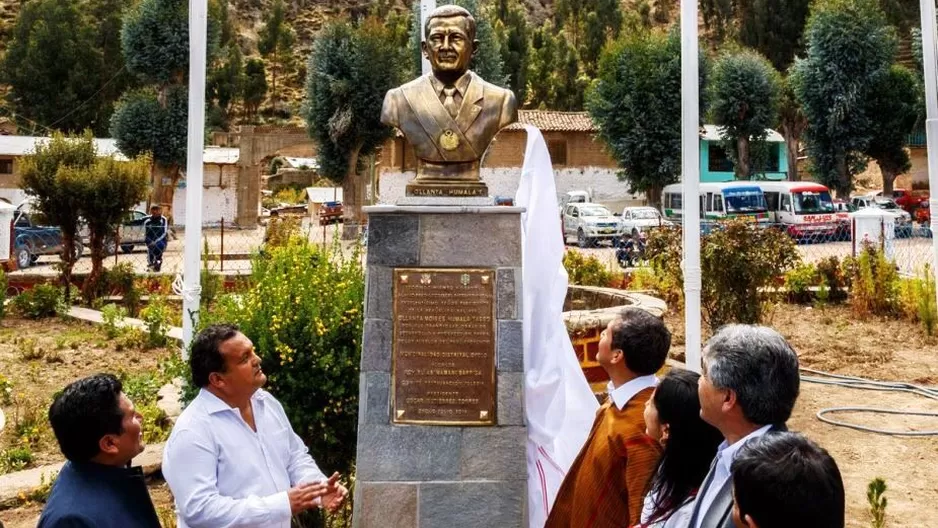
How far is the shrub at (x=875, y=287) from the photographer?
11.4m

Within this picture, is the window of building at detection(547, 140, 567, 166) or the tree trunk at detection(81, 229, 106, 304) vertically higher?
the window of building at detection(547, 140, 567, 166)

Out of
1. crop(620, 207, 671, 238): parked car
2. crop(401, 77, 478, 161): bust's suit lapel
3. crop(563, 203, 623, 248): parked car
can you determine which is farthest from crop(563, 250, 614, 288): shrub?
crop(620, 207, 671, 238): parked car

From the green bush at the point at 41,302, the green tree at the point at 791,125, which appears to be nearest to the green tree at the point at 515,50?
the green tree at the point at 791,125

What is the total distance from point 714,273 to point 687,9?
13.8ft

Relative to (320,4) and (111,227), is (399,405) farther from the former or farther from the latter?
(320,4)

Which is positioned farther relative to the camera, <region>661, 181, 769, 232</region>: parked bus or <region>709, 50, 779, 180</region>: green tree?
<region>709, 50, 779, 180</region>: green tree

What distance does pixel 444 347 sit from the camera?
388cm

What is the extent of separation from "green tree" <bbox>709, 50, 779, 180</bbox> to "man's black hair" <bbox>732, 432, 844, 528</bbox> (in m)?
32.2

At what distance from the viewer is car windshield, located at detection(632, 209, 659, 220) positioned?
2433 cm

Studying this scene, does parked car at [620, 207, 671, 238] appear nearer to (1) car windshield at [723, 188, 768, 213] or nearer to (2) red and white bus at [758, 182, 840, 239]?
(1) car windshield at [723, 188, 768, 213]

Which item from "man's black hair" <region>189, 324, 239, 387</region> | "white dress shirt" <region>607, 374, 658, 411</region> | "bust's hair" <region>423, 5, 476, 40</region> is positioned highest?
"bust's hair" <region>423, 5, 476, 40</region>

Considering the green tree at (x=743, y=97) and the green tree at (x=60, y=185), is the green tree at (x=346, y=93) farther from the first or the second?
the green tree at (x=60, y=185)

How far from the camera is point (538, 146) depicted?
14.1 feet

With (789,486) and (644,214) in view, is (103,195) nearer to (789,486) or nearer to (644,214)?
(789,486)
